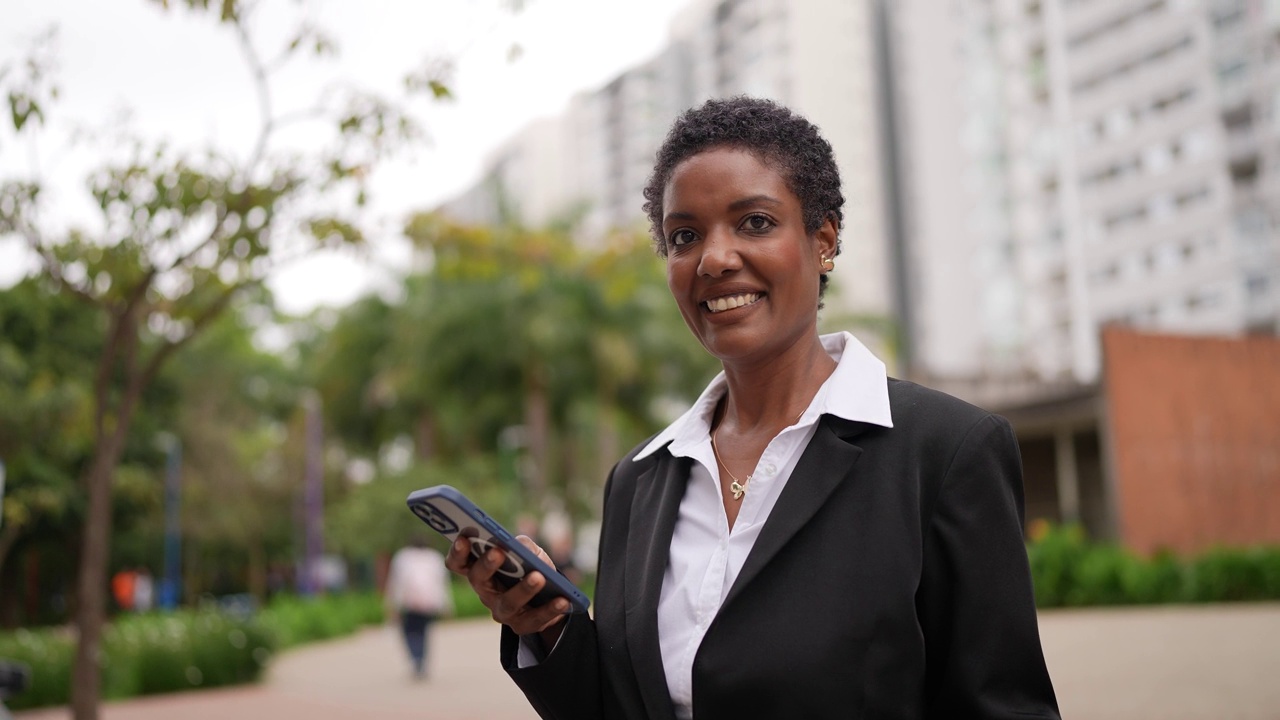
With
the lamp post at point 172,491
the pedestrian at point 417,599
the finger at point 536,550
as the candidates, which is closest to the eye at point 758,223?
the finger at point 536,550

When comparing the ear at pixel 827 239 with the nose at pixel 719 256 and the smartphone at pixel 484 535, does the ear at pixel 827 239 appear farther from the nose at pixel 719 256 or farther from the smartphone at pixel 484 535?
the smartphone at pixel 484 535

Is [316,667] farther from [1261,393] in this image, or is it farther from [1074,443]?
[1074,443]

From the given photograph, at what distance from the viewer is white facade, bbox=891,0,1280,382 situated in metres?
52.6

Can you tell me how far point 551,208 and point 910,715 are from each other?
31.0 metres

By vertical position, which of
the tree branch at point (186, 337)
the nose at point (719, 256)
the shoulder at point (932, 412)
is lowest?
the shoulder at point (932, 412)

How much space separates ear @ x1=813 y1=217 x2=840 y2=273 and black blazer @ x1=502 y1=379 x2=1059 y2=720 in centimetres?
30

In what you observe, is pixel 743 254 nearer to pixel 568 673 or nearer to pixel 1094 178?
pixel 568 673

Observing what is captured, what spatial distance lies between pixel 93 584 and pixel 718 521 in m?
7.93

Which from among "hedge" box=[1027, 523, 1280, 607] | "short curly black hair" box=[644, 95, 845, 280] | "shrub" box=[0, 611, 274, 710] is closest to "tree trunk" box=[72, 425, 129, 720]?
"shrub" box=[0, 611, 274, 710]

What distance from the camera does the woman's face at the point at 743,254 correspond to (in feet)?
6.40

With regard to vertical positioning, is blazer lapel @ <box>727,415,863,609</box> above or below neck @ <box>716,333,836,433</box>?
below

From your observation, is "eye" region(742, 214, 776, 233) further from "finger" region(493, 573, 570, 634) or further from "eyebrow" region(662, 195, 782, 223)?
"finger" region(493, 573, 570, 634)

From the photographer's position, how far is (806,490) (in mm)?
1849

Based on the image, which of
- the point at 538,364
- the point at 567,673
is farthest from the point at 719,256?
the point at 538,364
